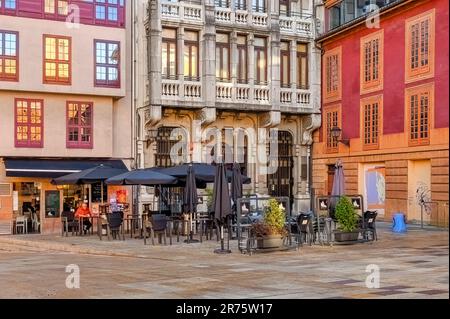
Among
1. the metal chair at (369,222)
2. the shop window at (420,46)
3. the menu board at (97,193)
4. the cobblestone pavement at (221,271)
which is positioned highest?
the shop window at (420,46)

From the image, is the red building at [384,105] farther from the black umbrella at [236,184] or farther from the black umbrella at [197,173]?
the black umbrella at [197,173]

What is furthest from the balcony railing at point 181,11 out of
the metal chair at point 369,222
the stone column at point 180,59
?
the metal chair at point 369,222

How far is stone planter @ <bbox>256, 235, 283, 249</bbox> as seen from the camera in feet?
55.0

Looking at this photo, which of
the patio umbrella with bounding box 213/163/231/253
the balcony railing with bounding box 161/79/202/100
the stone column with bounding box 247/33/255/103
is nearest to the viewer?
the patio umbrella with bounding box 213/163/231/253

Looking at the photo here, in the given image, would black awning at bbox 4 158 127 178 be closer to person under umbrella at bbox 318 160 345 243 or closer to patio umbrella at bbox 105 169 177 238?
patio umbrella at bbox 105 169 177 238

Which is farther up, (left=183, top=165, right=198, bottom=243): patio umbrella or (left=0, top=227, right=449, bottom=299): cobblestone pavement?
(left=183, top=165, right=198, bottom=243): patio umbrella

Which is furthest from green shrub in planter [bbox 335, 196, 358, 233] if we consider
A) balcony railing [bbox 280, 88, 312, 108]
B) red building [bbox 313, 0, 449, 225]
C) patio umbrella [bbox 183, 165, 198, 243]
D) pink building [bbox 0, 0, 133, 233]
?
balcony railing [bbox 280, 88, 312, 108]

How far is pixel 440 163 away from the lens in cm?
2384

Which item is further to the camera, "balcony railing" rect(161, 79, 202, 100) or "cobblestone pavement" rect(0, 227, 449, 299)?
"balcony railing" rect(161, 79, 202, 100)

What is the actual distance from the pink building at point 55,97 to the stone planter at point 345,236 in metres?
12.6

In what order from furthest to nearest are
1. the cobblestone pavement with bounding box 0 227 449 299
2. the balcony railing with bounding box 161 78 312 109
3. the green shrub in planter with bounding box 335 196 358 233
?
the balcony railing with bounding box 161 78 312 109 → the green shrub in planter with bounding box 335 196 358 233 → the cobblestone pavement with bounding box 0 227 449 299

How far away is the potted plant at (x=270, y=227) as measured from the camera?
16.8 metres

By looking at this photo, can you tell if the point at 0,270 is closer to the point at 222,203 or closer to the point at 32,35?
the point at 222,203
